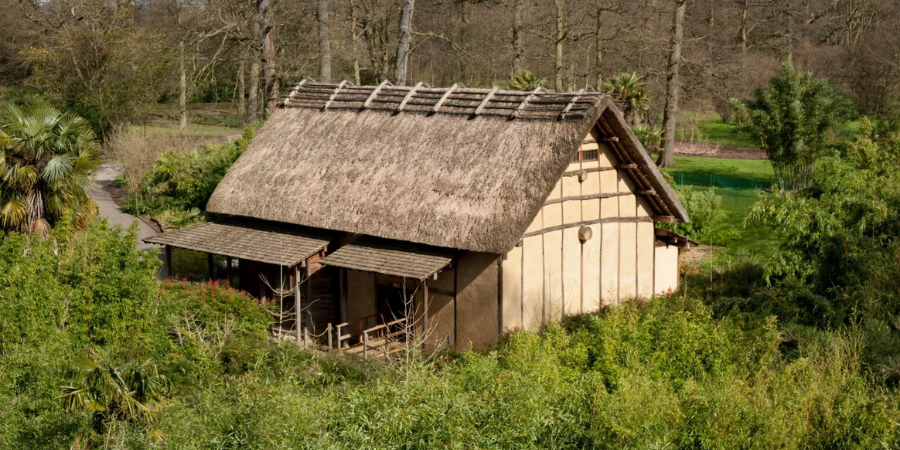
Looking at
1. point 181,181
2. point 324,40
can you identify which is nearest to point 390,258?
point 181,181

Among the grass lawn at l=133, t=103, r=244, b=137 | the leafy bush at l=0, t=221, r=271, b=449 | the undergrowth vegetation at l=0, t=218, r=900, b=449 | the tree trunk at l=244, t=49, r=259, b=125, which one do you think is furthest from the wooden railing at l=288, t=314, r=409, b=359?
the grass lawn at l=133, t=103, r=244, b=137

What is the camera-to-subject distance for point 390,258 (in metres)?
16.2

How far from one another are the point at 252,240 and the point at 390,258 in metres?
3.57

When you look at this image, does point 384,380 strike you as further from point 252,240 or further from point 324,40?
point 324,40

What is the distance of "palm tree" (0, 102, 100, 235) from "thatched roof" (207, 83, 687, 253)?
2.92m

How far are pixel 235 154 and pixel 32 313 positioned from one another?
1183 centimetres

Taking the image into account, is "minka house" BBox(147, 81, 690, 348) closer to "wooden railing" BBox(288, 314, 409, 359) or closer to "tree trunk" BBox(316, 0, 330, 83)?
"wooden railing" BBox(288, 314, 409, 359)

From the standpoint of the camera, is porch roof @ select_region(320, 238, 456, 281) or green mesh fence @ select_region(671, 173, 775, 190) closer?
porch roof @ select_region(320, 238, 456, 281)

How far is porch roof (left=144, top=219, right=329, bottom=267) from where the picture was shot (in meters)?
17.1

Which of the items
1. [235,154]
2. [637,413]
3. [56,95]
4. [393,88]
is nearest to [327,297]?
[393,88]

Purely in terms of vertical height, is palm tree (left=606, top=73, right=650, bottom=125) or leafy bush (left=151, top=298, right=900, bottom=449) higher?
palm tree (left=606, top=73, right=650, bottom=125)

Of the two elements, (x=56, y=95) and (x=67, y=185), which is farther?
(x=56, y=95)

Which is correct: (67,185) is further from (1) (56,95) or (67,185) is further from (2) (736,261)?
(1) (56,95)

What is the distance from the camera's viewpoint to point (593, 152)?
17125mm
